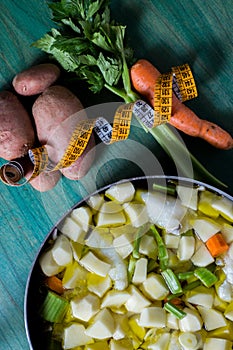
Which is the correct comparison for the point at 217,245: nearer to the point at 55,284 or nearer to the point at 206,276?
the point at 206,276

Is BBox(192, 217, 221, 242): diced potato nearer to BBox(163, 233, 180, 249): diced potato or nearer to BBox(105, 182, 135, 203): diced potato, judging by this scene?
BBox(163, 233, 180, 249): diced potato

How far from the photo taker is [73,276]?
1.69m

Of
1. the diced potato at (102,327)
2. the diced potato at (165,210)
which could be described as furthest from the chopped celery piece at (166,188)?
the diced potato at (102,327)

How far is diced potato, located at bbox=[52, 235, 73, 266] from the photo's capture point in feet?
5.45

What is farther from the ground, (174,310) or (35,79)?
(35,79)

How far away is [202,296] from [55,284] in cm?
48

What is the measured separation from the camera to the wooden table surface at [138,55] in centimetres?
178

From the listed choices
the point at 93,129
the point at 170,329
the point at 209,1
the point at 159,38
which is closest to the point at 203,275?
the point at 170,329

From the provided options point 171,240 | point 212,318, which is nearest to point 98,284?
point 171,240

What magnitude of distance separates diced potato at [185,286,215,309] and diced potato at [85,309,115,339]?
264 millimetres

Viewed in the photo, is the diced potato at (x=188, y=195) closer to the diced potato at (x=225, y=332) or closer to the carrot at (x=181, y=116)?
the carrot at (x=181, y=116)

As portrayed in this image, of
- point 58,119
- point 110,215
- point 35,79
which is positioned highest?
point 35,79

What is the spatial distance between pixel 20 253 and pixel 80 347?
383 mm

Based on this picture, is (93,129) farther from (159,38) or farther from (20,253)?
(20,253)
